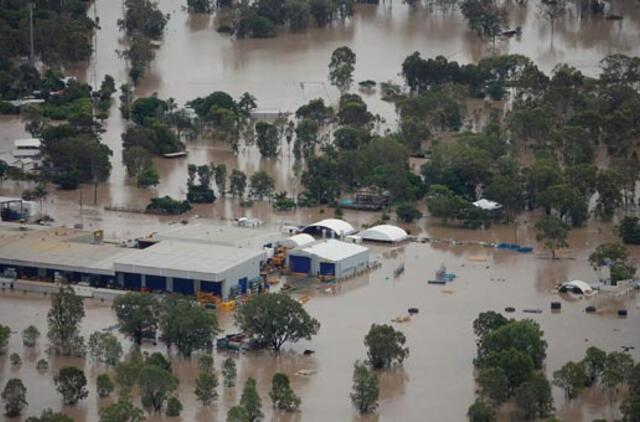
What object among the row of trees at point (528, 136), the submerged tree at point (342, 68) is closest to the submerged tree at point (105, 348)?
the row of trees at point (528, 136)

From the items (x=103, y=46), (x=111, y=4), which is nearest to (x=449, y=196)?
(x=103, y=46)

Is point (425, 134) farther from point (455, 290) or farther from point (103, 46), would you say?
point (103, 46)

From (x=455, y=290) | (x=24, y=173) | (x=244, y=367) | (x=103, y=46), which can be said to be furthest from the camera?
(x=103, y=46)

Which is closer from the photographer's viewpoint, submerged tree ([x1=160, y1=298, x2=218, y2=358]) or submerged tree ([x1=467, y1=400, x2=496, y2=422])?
submerged tree ([x1=467, y1=400, x2=496, y2=422])

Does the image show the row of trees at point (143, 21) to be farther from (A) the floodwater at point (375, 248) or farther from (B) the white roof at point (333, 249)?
(B) the white roof at point (333, 249)

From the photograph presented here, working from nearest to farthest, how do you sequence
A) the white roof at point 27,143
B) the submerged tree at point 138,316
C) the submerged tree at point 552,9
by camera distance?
the submerged tree at point 138,316 < the white roof at point 27,143 < the submerged tree at point 552,9

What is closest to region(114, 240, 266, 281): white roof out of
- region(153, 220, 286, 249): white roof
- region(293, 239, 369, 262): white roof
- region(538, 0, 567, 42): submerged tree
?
region(153, 220, 286, 249): white roof

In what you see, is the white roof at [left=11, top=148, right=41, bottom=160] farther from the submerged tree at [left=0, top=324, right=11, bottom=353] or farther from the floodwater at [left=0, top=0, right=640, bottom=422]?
the submerged tree at [left=0, top=324, right=11, bottom=353]

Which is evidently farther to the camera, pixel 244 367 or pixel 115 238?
pixel 115 238
